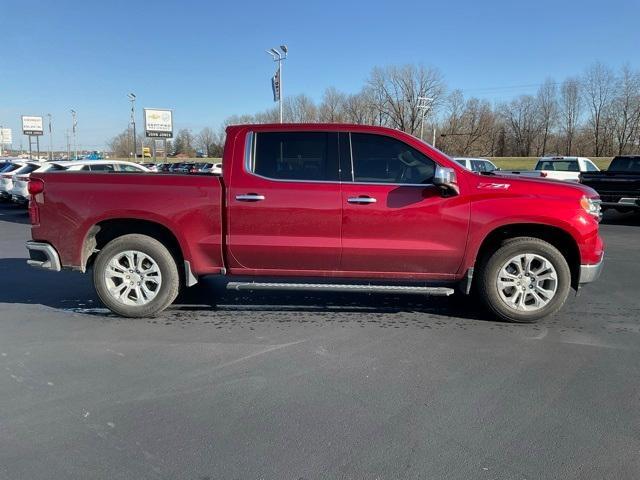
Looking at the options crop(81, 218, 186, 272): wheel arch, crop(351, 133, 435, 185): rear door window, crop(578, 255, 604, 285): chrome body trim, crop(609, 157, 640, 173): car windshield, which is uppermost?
crop(609, 157, 640, 173): car windshield

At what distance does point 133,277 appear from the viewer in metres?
5.05

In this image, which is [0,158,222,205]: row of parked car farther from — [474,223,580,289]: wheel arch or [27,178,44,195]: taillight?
[474,223,580,289]: wheel arch

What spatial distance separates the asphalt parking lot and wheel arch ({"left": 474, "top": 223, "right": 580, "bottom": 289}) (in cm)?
62

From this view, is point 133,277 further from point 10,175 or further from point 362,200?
point 10,175

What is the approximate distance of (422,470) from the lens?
2.62 metres

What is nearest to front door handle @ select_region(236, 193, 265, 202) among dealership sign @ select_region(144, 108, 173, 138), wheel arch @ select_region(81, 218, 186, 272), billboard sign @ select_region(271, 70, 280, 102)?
wheel arch @ select_region(81, 218, 186, 272)

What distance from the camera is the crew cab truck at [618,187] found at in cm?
1288

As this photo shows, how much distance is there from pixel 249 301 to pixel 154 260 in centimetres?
124

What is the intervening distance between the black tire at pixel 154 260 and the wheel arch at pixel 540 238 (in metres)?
3.12

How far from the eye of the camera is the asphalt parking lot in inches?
106

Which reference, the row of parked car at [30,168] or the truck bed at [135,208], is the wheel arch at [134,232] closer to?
the truck bed at [135,208]

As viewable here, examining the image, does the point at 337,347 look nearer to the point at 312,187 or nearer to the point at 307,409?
the point at 307,409

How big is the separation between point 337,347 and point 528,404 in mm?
1611

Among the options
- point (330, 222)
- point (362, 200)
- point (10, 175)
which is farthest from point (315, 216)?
point (10, 175)
